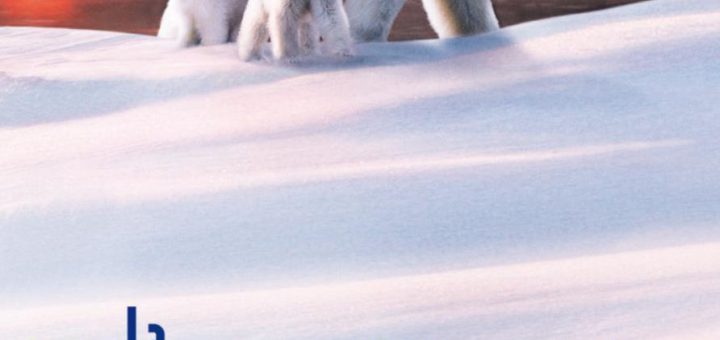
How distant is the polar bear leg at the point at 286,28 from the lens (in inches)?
66.6

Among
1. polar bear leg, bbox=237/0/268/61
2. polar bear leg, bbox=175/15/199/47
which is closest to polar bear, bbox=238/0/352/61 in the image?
polar bear leg, bbox=237/0/268/61

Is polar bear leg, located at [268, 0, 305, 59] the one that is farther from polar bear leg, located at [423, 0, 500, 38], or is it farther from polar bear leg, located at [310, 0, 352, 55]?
polar bear leg, located at [423, 0, 500, 38]

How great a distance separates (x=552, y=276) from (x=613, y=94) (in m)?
0.49

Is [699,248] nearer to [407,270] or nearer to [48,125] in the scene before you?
[407,270]

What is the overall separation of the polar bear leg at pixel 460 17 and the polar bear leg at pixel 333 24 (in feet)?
0.68

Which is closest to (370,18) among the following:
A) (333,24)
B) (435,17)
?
(435,17)

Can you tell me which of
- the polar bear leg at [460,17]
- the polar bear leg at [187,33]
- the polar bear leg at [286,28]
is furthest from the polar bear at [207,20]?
the polar bear leg at [460,17]

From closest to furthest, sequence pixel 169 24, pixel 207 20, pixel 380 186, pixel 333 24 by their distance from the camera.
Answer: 1. pixel 380 186
2. pixel 333 24
3. pixel 207 20
4. pixel 169 24

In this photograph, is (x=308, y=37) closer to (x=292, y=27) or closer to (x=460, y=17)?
(x=292, y=27)

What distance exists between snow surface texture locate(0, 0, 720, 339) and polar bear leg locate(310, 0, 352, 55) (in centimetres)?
3

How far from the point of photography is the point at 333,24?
171 cm

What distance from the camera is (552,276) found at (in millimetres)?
1219

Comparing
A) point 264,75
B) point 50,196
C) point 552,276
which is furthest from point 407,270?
point 264,75

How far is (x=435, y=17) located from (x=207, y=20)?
1.03ft
